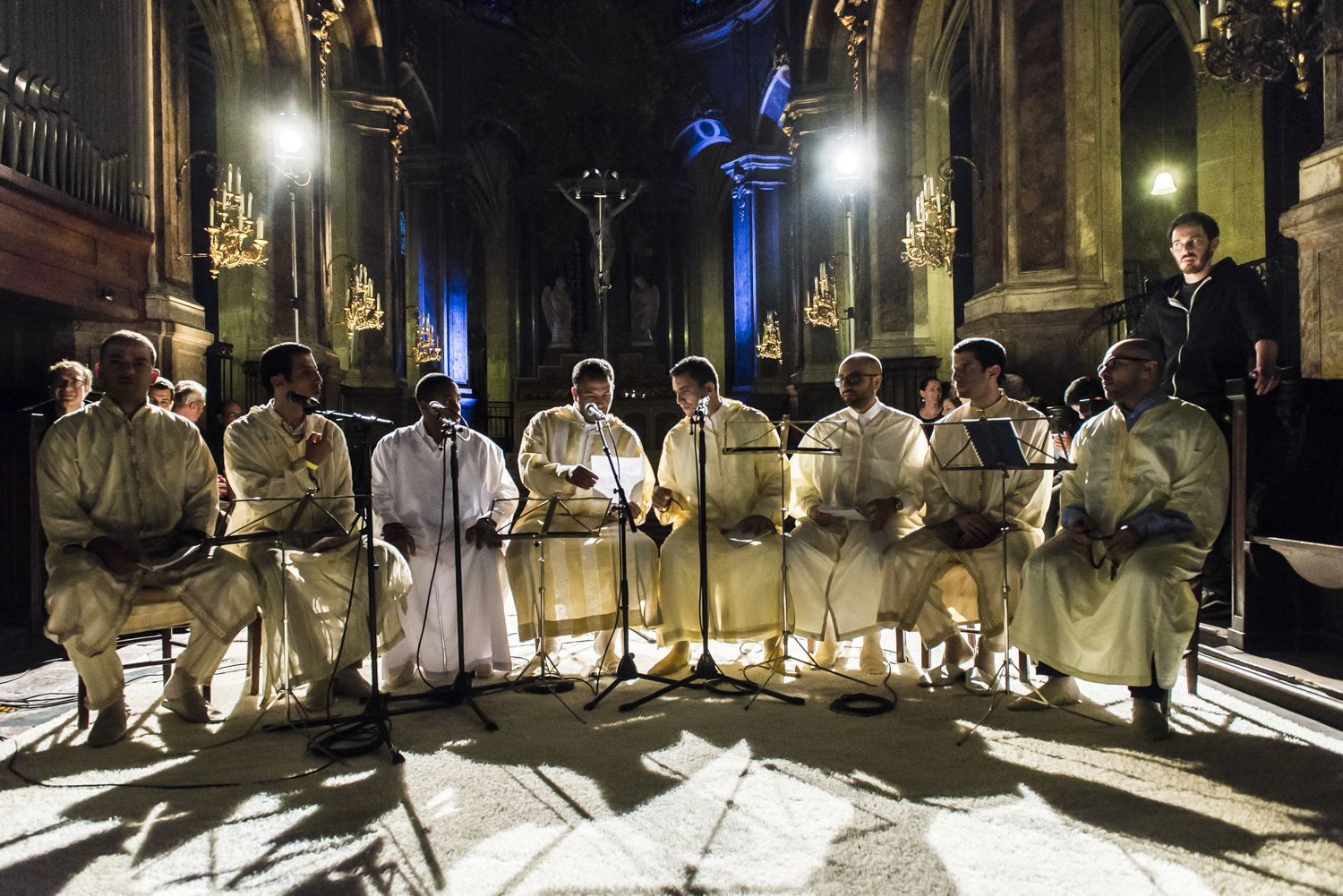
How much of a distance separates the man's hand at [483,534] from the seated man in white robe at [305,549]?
0.42 metres

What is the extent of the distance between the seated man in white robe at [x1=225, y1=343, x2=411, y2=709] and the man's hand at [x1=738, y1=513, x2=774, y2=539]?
1.83 m

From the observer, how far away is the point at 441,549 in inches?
200

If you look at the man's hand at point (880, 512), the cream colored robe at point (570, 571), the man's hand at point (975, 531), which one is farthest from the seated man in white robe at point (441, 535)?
the man's hand at point (975, 531)

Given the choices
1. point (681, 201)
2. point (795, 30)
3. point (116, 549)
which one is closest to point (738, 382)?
point (681, 201)

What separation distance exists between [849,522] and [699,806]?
2.39 m

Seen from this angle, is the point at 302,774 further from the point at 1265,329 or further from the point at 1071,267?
the point at 1071,267

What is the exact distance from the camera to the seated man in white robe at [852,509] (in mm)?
4773

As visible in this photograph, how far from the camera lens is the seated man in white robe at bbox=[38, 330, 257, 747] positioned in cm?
385

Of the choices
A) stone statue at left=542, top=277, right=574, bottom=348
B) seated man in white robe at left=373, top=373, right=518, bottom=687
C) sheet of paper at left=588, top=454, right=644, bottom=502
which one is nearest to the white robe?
seated man in white robe at left=373, top=373, right=518, bottom=687

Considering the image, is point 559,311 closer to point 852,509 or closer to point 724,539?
point 724,539

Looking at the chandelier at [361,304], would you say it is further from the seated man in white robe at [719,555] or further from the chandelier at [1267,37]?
the chandelier at [1267,37]

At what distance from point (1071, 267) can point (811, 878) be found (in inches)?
288

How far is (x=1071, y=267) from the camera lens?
8.30m

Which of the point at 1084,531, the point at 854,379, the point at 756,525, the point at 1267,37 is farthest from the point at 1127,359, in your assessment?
the point at 1267,37
